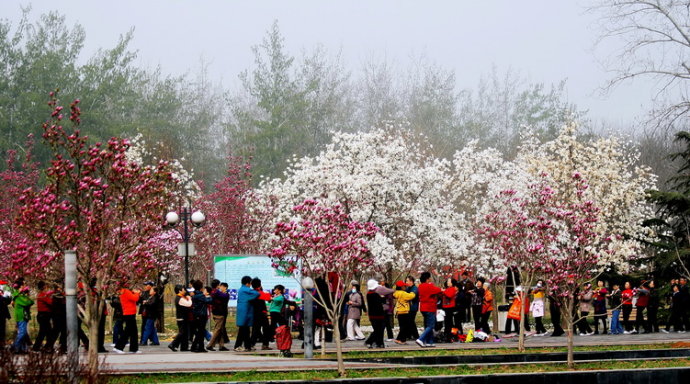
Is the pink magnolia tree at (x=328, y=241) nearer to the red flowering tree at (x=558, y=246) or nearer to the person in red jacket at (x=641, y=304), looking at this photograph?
the red flowering tree at (x=558, y=246)

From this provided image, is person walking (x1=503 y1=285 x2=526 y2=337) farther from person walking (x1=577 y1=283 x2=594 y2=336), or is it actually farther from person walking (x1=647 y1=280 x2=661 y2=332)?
person walking (x1=647 y1=280 x2=661 y2=332)

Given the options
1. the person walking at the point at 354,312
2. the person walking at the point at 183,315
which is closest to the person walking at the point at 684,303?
the person walking at the point at 354,312

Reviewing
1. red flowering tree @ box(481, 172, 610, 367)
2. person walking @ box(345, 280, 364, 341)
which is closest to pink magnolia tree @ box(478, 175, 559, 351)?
red flowering tree @ box(481, 172, 610, 367)

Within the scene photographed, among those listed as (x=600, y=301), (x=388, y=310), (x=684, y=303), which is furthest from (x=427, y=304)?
(x=684, y=303)

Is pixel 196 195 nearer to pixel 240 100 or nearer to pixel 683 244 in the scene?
pixel 683 244

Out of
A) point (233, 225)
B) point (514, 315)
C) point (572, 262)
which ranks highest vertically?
point (233, 225)

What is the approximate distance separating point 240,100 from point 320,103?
9.77 metres

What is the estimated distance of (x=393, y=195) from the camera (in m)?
35.9

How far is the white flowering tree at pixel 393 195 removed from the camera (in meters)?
35.5

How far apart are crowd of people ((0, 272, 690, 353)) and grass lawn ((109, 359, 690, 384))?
5.16ft

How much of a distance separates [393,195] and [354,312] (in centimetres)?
725

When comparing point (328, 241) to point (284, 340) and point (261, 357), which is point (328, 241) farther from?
point (261, 357)

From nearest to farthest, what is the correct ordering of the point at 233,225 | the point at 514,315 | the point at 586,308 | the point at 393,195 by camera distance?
the point at 514,315 → the point at 586,308 → the point at 393,195 → the point at 233,225

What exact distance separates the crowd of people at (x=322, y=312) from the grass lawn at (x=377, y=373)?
1.57 m
